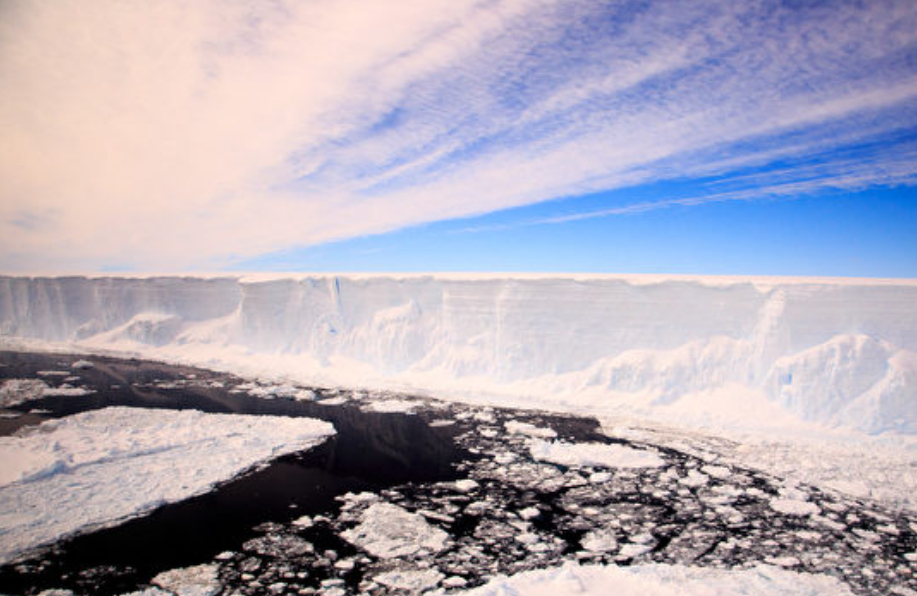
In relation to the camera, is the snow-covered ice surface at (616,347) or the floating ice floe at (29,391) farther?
the floating ice floe at (29,391)

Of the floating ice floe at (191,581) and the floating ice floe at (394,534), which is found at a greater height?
the floating ice floe at (191,581)

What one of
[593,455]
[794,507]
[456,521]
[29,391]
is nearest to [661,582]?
[456,521]

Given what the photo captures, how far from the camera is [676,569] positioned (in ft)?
17.6

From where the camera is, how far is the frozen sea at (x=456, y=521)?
5.14 meters

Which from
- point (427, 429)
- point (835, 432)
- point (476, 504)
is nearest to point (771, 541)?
point (476, 504)

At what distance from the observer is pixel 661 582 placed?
5.10 m

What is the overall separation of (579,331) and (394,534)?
32.0ft

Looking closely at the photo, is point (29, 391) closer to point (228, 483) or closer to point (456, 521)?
point (228, 483)

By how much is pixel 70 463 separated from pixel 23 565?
335 centimetres

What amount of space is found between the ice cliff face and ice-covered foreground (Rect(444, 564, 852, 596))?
706cm

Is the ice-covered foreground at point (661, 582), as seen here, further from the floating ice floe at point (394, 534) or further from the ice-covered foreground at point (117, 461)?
the ice-covered foreground at point (117, 461)

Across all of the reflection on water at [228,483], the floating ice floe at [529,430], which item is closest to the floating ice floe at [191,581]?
the reflection on water at [228,483]

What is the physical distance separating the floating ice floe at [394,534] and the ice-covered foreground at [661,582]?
1112 mm

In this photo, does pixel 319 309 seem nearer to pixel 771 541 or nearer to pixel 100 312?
pixel 100 312
